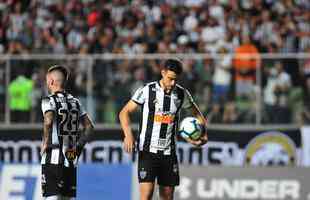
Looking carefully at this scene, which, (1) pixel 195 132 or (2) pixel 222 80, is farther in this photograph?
(2) pixel 222 80

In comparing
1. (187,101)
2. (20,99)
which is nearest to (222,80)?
(20,99)

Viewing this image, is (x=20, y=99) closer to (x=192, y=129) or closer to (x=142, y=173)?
(x=142, y=173)

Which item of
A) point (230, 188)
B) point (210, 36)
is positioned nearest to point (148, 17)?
point (210, 36)

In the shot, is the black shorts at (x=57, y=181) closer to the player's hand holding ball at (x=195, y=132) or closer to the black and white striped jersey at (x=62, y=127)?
the black and white striped jersey at (x=62, y=127)

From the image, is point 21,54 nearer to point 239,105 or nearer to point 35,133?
point 35,133

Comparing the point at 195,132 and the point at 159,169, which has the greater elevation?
the point at 195,132

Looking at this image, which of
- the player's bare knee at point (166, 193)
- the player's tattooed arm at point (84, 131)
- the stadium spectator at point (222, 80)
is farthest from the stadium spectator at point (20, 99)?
the player's tattooed arm at point (84, 131)

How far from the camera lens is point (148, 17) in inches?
904

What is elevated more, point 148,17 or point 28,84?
point 148,17

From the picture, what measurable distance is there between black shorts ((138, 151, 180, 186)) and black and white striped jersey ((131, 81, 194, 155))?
0.25ft

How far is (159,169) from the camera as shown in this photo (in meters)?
12.5

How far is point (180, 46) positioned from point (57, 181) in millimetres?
10550

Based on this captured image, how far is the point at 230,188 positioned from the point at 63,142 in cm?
573

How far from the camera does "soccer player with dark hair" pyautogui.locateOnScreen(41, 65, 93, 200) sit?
10.8 meters
